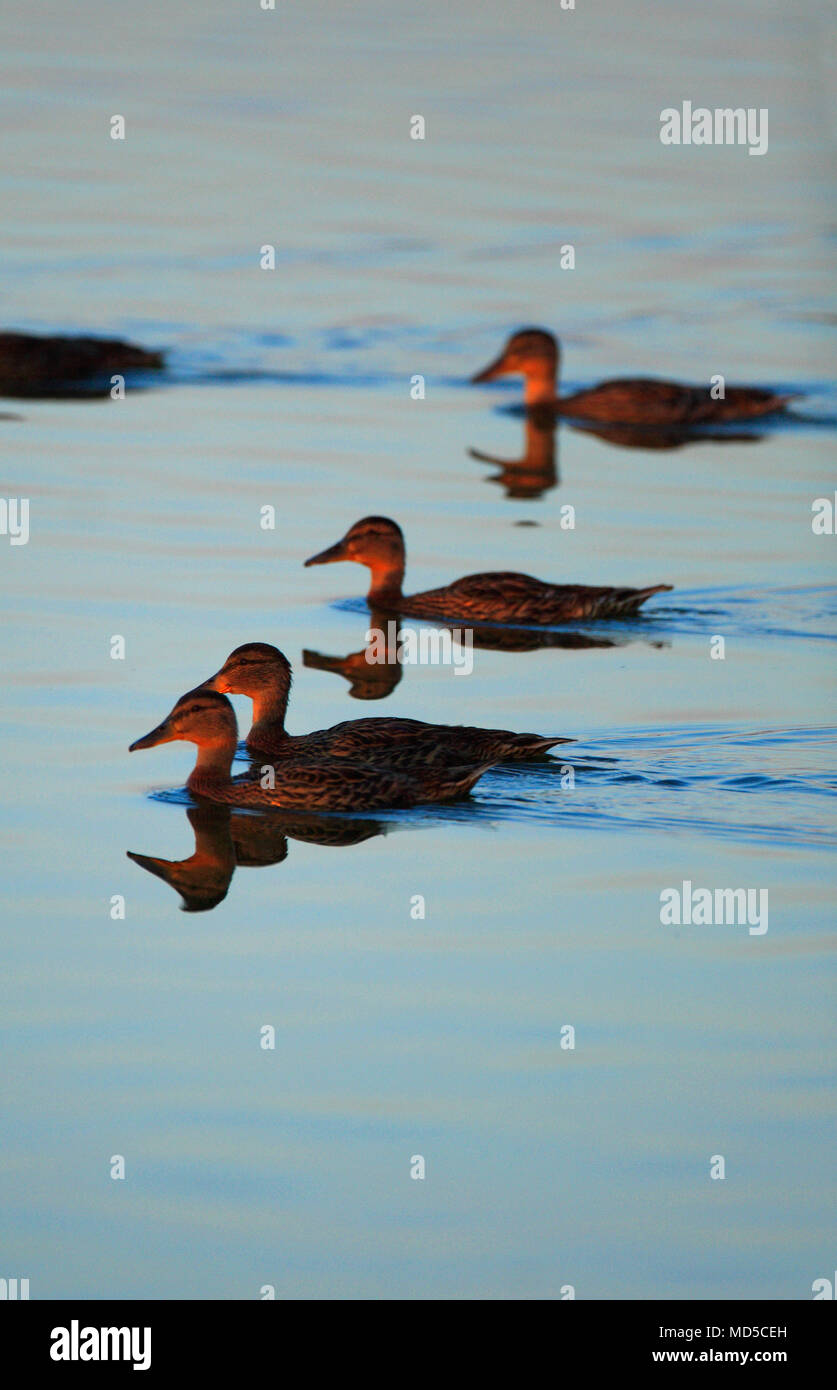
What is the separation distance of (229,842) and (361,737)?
0.85m

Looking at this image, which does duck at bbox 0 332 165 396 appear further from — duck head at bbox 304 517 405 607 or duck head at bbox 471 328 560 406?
duck head at bbox 304 517 405 607

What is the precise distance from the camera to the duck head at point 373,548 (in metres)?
14.8

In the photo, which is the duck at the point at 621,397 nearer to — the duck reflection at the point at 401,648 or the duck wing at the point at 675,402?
the duck wing at the point at 675,402

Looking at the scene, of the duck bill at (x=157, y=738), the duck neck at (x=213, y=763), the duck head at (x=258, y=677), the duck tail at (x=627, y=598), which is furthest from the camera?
the duck tail at (x=627, y=598)

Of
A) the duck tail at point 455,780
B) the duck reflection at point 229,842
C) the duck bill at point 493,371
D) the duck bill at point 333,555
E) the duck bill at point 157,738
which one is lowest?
the duck reflection at point 229,842

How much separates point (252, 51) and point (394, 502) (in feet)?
58.1

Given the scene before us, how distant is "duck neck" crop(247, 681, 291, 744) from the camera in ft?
38.3

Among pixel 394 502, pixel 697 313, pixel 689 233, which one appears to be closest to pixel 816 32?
pixel 689 233

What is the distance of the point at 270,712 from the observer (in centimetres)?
1176

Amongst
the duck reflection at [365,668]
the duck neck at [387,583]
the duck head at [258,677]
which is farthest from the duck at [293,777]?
the duck neck at [387,583]

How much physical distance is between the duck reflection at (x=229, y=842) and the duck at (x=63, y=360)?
33.4 feet

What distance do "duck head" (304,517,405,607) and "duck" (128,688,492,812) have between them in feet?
12.2

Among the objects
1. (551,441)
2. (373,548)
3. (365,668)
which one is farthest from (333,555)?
(551,441)

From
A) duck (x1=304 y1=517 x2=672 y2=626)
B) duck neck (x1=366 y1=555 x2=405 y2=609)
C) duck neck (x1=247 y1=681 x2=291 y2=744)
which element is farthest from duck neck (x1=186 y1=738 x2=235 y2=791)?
duck neck (x1=366 y1=555 x2=405 y2=609)
